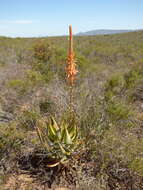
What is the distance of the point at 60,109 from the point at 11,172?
1620mm

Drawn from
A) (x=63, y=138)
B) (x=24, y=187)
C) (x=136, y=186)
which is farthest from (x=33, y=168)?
(x=136, y=186)

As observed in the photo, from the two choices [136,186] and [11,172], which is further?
[11,172]

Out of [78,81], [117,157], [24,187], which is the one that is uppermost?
[78,81]

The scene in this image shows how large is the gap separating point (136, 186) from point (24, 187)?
169 centimetres

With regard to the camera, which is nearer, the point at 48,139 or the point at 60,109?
the point at 48,139

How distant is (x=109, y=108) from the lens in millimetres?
A: 4508

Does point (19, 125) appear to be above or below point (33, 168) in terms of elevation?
above

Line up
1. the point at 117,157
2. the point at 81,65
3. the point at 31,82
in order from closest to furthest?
the point at 117,157
the point at 31,82
the point at 81,65

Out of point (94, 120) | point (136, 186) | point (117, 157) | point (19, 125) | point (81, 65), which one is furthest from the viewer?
point (81, 65)

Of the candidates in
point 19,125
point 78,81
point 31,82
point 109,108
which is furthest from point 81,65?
point 19,125

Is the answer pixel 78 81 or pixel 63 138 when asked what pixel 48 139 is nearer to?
pixel 63 138

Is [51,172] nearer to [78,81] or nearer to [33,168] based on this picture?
[33,168]

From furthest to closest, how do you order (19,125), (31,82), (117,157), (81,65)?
(81,65) < (31,82) < (19,125) < (117,157)

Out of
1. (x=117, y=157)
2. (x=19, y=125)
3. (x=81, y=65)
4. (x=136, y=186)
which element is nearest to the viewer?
(x=136, y=186)
